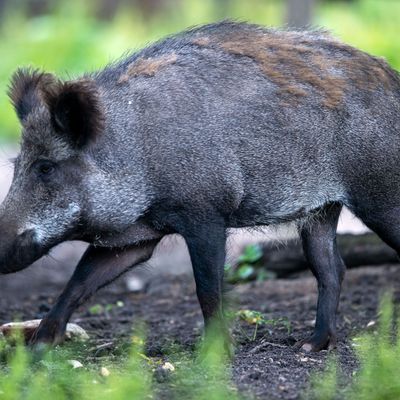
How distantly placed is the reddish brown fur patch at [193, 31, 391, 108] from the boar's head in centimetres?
104

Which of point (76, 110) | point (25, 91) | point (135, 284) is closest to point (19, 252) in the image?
point (76, 110)

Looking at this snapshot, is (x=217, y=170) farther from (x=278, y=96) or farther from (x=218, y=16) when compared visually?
(x=218, y=16)

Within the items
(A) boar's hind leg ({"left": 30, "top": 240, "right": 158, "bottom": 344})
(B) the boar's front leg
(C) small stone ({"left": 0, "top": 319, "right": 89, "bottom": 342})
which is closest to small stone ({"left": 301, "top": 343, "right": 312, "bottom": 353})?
(B) the boar's front leg

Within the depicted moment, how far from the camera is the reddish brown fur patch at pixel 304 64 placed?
21.7ft

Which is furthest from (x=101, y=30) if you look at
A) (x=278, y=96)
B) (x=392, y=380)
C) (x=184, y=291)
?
(x=392, y=380)

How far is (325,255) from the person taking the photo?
6938 mm

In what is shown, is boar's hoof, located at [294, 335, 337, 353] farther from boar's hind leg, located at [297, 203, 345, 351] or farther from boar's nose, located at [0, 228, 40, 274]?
boar's nose, located at [0, 228, 40, 274]

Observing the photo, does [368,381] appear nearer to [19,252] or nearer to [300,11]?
[19,252]

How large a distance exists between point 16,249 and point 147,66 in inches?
56.0

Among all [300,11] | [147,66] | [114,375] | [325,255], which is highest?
[147,66]

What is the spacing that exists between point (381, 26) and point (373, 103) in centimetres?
984

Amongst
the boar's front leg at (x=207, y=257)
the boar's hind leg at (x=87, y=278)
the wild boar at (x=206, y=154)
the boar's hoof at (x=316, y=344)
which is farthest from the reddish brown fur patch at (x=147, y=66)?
the boar's hoof at (x=316, y=344)

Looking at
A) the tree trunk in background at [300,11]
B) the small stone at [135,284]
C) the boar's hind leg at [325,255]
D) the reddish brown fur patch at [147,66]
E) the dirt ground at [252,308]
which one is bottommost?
the small stone at [135,284]

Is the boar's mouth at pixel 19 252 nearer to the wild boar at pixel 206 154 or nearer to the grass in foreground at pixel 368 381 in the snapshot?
the wild boar at pixel 206 154
